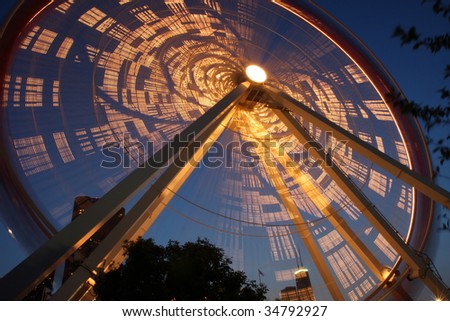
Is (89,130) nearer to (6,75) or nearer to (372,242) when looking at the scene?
(6,75)

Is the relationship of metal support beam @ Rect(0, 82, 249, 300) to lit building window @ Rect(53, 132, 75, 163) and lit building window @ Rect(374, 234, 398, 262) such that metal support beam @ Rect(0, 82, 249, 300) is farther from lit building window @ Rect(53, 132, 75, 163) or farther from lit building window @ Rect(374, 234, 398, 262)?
lit building window @ Rect(374, 234, 398, 262)

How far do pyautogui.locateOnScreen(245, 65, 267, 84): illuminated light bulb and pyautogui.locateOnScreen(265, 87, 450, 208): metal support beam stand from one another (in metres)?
1.52

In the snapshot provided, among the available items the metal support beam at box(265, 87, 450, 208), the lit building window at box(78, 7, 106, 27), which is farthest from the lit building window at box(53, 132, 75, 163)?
the metal support beam at box(265, 87, 450, 208)

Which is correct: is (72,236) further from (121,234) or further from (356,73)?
(356,73)

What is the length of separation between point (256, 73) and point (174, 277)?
9281 mm

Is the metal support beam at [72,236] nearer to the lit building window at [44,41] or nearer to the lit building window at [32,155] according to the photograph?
the lit building window at [44,41]

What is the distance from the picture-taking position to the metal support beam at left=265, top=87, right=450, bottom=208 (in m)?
9.28

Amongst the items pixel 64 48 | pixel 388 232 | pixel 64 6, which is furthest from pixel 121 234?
pixel 64 48

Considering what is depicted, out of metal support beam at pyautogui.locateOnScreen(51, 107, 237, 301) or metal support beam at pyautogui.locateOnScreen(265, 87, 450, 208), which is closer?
metal support beam at pyautogui.locateOnScreen(51, 107, 237, 301)

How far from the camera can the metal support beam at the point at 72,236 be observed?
573cm

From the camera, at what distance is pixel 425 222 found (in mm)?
14648

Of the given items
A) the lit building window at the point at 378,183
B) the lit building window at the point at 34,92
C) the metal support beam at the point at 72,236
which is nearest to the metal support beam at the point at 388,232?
the metal support beam at the point at 72,236

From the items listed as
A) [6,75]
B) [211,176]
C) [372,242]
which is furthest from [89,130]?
[372,242]

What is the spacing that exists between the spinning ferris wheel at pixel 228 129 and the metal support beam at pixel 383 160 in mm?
52
